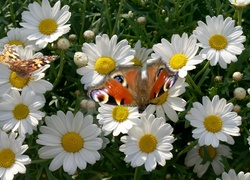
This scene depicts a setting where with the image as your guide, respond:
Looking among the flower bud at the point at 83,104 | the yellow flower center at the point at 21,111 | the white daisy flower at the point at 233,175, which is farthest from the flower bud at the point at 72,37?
the white daisy flower at the point at 233,175

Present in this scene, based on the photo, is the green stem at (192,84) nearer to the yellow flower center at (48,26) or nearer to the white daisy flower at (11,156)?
the yellow flower center at (48,26)

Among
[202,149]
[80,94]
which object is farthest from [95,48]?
[202,149]

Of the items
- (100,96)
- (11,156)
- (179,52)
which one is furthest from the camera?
(179,52)

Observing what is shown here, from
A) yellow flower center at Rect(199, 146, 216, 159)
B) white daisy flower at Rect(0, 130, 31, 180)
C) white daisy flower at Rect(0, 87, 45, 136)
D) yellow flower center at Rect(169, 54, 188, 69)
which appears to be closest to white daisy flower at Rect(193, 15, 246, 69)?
yellow flower center at Rect(169, 54, 188, 69)

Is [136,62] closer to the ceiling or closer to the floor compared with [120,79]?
closer to the floor

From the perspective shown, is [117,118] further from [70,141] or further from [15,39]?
[15,39]

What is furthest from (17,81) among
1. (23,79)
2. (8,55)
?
(8,55)
